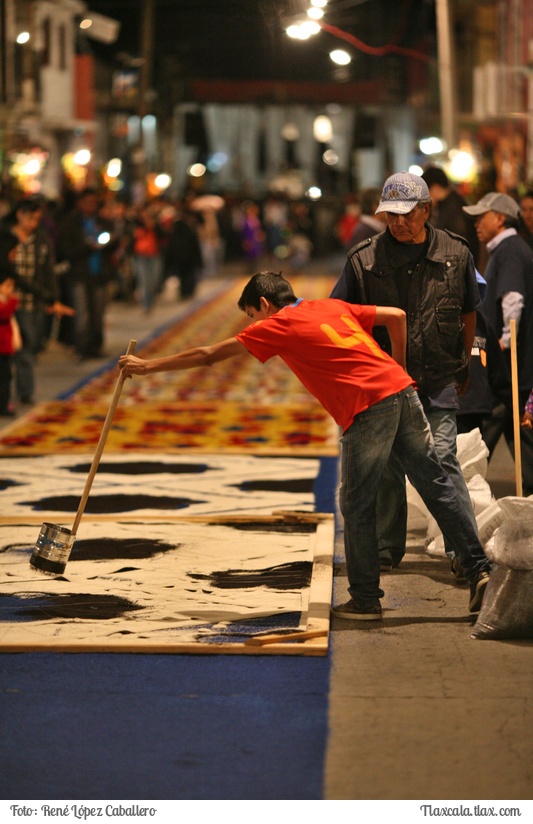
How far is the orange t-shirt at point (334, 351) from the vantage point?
20.4ft

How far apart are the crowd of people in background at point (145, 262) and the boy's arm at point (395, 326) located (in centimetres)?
51

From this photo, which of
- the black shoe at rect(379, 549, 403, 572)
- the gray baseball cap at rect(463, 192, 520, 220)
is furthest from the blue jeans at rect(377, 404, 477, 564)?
the gray baseball cap at rect(463, 192, 520, 220)

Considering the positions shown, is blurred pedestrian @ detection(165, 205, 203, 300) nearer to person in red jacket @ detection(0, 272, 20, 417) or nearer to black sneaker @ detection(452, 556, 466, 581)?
person in red jacket @ detection(0, 272, 20, 417)

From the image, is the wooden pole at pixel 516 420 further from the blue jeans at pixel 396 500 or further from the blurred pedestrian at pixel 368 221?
the blurred pedestrian at pixel 368 221

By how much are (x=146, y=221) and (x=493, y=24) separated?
656 inches

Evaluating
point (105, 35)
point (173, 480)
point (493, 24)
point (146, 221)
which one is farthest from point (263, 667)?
point (493, 24)

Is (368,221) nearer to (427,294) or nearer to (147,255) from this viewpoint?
(427,294)

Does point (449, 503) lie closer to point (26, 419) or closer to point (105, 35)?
point (26, 419)

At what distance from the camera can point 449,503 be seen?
21.6 ft

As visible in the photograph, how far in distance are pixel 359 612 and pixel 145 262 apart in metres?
18.1

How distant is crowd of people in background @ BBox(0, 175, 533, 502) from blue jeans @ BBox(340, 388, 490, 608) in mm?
915

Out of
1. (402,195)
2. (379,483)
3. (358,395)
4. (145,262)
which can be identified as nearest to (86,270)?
(145,262)

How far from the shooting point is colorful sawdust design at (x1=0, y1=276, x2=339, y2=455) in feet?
38.5

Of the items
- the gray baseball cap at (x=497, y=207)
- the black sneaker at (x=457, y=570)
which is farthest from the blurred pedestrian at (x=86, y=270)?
the black sneaker at (x=457, y=570)
